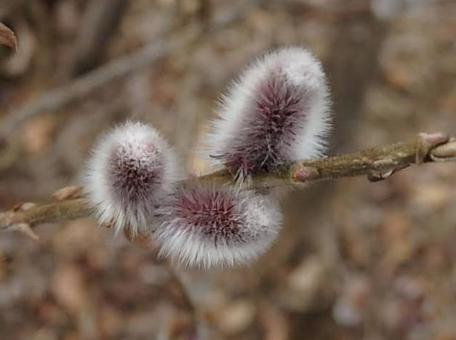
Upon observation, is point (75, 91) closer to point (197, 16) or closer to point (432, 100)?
point (197, 16)

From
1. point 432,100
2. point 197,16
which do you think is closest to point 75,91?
point 197,16

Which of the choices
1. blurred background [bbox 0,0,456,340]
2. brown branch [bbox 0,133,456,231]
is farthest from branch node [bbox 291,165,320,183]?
blurred background [bbox 0,0,456,340]

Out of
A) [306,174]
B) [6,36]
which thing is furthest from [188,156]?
[306,174]

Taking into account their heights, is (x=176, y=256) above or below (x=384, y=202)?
below

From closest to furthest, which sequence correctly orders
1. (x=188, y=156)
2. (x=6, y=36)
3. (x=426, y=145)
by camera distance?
(x=426, y=145) < (x=6, y=36) < (x=188, y=156)

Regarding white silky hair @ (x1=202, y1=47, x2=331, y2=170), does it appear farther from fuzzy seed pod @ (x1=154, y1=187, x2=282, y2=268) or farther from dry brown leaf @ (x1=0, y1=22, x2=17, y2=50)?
dry brown leaf @ (x1=0, y1=22, x2=17, y2=50)

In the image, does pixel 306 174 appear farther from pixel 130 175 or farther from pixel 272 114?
pixel 130 175

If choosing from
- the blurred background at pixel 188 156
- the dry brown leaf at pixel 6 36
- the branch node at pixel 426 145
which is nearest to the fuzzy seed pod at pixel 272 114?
the branch node at pixel 426 145
